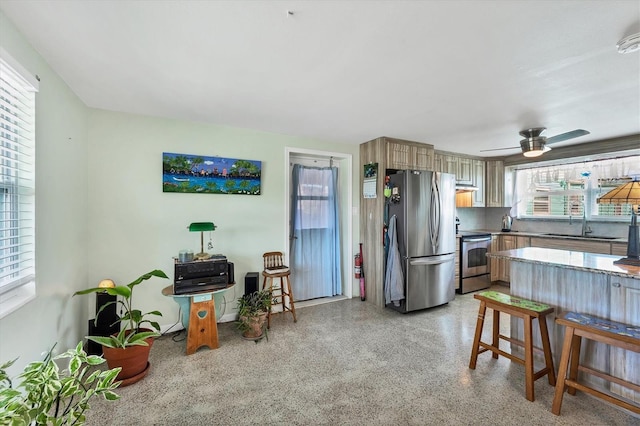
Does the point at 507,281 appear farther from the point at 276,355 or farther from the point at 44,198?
the point at 44,198

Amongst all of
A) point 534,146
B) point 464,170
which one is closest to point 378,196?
point 534,146

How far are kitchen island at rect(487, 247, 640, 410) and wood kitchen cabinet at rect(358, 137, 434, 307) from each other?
158 centimetres

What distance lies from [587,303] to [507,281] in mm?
3028

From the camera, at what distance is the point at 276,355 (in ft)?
8.40

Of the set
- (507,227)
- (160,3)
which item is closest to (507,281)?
(507,227)

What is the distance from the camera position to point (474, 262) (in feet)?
14.9

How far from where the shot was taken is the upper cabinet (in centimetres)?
383

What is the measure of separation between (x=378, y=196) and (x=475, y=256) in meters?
2.08

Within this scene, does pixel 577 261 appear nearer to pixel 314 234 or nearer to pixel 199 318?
pixel 314 234

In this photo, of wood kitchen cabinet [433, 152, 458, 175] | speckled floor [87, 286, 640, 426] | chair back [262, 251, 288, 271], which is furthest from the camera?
wood kitchen cabinet [433, 152, 458, 175]

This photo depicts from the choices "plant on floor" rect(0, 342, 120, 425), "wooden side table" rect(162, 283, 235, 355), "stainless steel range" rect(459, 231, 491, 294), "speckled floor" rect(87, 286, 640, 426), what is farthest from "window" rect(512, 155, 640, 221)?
"plant on floor" rect(0, 342, 120, 425)

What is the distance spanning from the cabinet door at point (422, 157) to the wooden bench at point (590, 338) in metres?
→ 2.55

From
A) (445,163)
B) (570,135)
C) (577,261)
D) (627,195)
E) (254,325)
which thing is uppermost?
(445,163)

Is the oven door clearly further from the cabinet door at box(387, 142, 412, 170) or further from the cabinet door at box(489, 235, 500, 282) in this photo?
the cabinet door at box(387, 142, 412, 170)
